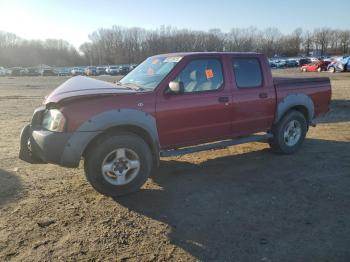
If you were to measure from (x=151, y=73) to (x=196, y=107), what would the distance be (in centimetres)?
93

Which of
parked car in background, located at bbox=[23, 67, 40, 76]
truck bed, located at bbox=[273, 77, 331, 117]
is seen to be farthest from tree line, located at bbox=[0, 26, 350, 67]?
truck bed, located at bbox=[273, 77, 331, 117]

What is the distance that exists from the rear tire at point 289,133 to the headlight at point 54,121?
4.14 m

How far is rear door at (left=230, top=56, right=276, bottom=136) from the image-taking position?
21.4 ft

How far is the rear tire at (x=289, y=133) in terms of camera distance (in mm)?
7375

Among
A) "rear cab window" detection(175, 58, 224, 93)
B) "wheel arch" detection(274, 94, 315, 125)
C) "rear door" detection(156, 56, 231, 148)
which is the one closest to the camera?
"rear door" detection(156, 56, 231, 148)

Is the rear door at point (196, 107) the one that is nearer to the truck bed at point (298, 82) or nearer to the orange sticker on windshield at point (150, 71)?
the orange sticker on windshield at point (150, 71)

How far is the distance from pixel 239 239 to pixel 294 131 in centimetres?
413

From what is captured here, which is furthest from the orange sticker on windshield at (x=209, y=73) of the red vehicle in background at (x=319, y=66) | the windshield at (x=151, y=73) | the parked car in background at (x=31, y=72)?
the parked car in background at (x=31, y=72)

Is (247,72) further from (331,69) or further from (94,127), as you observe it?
(331,69)

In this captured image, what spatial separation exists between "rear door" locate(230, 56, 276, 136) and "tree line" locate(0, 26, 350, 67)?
4827 inches

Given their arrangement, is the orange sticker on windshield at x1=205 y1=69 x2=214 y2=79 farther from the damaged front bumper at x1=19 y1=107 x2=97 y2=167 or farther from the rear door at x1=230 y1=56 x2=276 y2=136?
the damaged front bumper at x1=19 y1=107 x2=97 y2=167

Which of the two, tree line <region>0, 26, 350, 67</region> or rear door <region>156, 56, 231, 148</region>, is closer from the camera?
rear door <region>156, 56, 231, 148</region>

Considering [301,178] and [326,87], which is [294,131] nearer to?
[326,87]

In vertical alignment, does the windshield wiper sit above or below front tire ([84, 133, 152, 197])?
above
